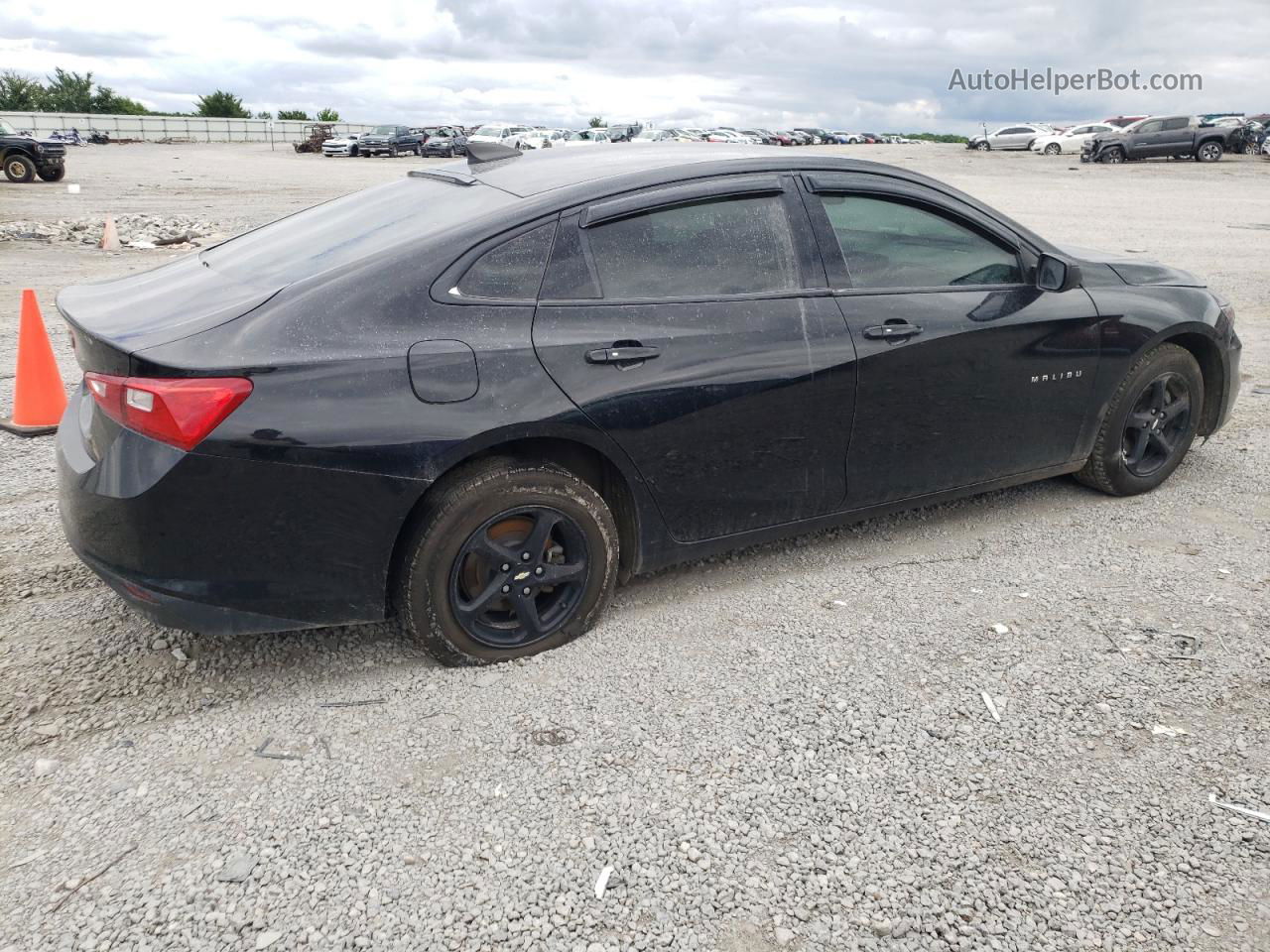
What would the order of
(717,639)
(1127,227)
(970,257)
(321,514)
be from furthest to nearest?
(1127,227), (970,257), (717,639), (321,514)

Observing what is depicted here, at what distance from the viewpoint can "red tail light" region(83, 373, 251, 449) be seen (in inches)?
111

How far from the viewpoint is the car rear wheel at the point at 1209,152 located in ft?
117

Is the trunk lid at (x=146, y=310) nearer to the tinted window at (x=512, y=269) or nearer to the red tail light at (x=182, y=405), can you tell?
the red tail light at (x=182, y=405)

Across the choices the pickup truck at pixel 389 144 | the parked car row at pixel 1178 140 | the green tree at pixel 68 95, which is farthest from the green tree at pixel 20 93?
the parked car row at pixel 1178 140

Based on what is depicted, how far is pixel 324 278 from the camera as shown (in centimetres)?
317

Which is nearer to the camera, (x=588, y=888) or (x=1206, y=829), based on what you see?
(x=588, y=888)

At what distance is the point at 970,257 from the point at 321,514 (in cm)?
278

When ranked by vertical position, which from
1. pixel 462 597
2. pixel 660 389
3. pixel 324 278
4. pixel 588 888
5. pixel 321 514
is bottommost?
pixel 588 888

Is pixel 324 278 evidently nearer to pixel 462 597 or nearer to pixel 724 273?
pixel 462 597

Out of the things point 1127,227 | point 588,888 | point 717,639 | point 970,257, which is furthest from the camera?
point 1127,227

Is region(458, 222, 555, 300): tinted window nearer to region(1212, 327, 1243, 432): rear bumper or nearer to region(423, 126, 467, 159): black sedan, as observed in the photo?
region(1212, 327, 1243, 432): rear bumper

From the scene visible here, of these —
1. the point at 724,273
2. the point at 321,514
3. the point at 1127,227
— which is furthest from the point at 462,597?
the point at 1127,227

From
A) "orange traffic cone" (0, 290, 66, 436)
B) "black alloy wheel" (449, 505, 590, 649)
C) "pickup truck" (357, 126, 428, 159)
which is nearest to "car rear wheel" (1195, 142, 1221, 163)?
"pickup truck" (357, 126, 428, 159)

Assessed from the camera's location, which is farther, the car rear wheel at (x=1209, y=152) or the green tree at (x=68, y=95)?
the green tree at (x=68, y=95)
